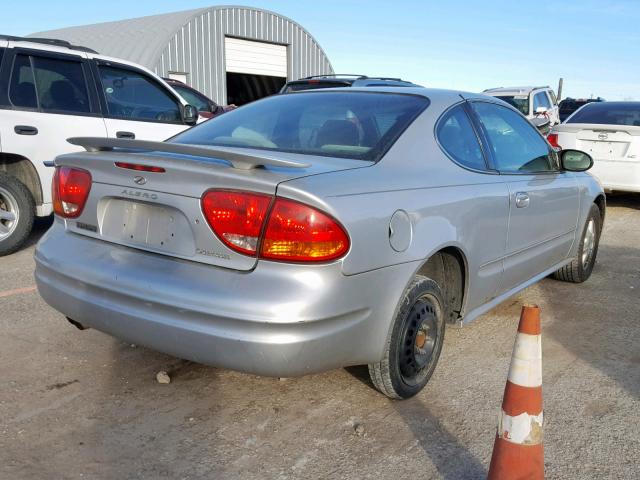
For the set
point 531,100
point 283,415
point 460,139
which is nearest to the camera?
point 283,415

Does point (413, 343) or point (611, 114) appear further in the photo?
point (611, 114)

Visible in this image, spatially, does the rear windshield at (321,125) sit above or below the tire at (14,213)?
above

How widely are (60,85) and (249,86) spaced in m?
22.5

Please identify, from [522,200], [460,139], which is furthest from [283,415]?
[522,200]

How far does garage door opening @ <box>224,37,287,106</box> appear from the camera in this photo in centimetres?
2384

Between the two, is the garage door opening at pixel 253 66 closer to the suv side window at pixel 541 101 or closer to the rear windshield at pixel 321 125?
the suv side window at pixel 541 101

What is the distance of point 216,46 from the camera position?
2286 cm

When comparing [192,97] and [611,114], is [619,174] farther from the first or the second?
[192,97]

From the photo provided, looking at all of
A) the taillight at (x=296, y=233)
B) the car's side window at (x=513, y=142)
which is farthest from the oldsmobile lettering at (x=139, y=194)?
the car's side window at (x=513, y=142)

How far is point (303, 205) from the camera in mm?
2445

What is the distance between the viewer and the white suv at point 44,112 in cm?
576

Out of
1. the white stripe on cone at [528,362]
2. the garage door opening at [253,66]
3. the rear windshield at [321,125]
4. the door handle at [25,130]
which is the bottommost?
the white stripe on cone at [528,362]

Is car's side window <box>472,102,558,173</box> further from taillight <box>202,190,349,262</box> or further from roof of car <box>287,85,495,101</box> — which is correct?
taillight <box>202,190,349,262</box>

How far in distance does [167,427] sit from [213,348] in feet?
1.93
